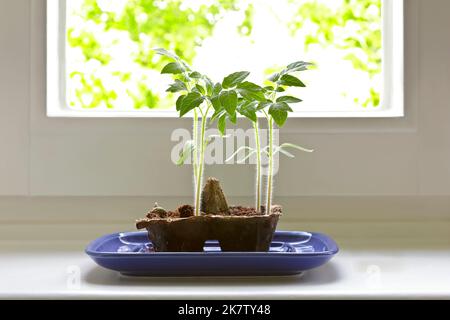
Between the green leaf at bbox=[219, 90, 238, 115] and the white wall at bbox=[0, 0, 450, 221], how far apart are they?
1.06 feet

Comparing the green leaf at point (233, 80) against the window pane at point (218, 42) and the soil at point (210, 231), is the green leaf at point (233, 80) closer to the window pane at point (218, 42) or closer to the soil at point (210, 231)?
the soil at point (210, 231)

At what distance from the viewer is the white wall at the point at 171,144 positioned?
115 cm

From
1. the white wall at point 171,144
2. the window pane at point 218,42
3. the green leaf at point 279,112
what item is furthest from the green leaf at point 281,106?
the window pane at point 218,42

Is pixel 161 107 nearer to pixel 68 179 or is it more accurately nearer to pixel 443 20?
pixel 68 179

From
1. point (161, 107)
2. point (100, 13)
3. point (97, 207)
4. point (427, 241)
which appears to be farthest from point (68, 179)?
point (427, 241)

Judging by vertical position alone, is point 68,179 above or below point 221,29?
below

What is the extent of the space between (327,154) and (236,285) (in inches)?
16.6

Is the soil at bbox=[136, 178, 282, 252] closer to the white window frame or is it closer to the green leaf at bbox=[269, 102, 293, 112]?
the green leaf at bbox=[269, 102, 293, 112]

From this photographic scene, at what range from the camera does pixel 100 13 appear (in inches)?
52.0

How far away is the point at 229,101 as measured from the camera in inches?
33.1

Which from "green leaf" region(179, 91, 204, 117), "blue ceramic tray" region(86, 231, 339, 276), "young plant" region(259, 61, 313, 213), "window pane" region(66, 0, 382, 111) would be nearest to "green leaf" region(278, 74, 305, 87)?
"young plant" region(259, 61, 313, 213)

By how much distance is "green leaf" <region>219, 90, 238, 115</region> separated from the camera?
0.84 m

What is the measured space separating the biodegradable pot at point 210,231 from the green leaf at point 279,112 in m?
0.13
